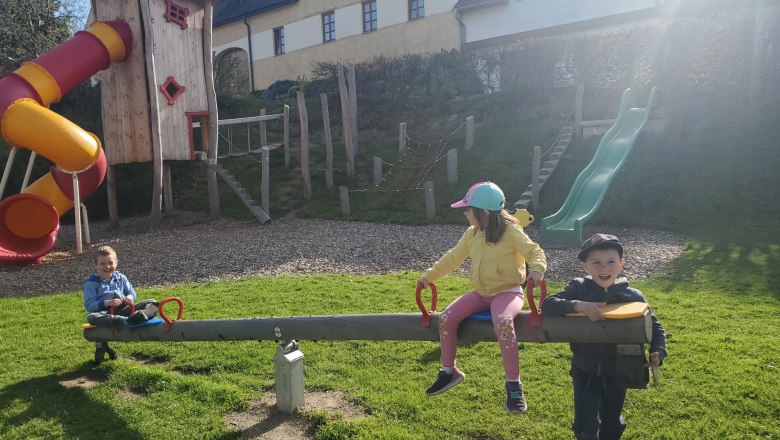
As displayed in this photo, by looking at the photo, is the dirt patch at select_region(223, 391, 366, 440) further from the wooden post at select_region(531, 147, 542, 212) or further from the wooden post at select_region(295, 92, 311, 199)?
the wooden post at select_region(295, 92, 311, 199)

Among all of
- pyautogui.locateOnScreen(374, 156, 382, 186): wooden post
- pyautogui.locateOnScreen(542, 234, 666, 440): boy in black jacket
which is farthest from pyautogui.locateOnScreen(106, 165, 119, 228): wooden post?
pyautogui.locateOnScreen(542, 234, 666, 440): boy in black jacket

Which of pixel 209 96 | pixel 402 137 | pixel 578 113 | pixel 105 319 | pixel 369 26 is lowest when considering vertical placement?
pixel 105 319

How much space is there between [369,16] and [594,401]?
26080mm

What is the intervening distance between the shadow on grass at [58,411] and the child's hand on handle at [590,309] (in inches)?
132

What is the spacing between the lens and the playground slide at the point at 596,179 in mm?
10648

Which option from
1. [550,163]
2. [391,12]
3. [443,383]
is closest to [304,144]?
[550,163]

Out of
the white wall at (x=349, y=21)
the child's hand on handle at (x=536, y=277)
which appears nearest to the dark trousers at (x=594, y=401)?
the child's hand on handle at (x=536, y=277)

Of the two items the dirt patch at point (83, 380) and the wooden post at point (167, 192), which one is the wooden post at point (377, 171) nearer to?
the wooden post at point (167, 192)

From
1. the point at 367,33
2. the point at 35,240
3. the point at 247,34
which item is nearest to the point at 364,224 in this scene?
the point at 35,240

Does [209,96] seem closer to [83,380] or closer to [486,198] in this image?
[83,380]

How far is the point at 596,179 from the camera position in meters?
12.2

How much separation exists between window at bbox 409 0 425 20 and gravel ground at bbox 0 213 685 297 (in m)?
14.3

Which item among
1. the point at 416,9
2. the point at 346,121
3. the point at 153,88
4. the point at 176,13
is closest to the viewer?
the point at 153,88

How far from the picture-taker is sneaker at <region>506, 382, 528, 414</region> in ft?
11.4
